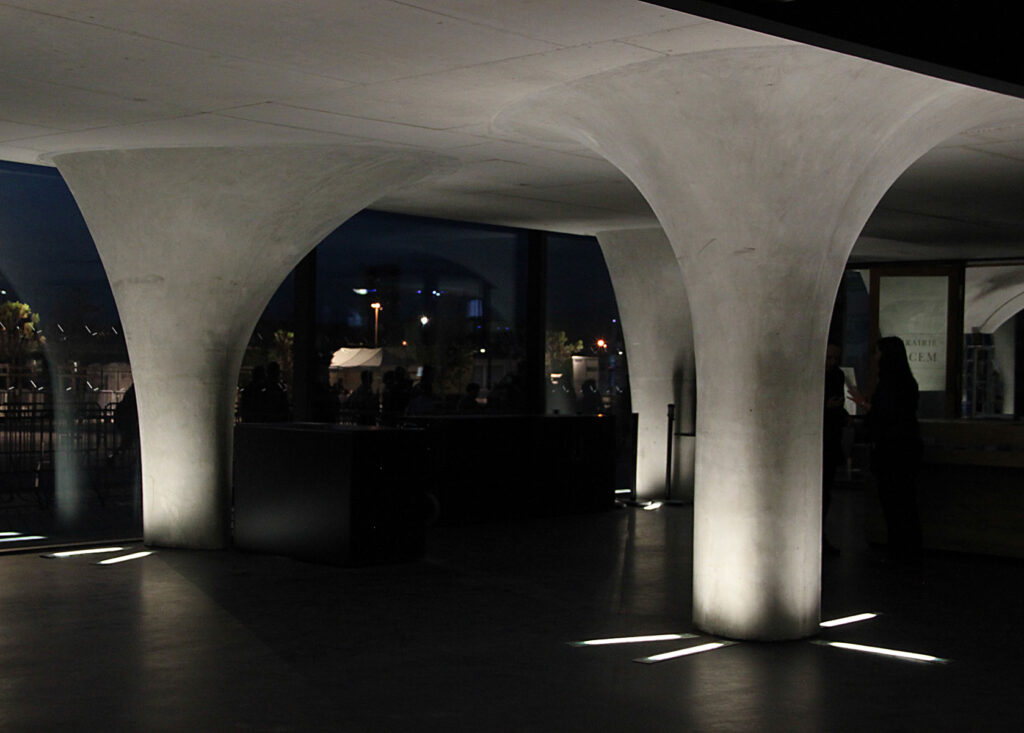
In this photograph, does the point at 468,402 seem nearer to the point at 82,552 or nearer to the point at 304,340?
the point at 304,340

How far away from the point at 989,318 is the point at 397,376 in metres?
11.7

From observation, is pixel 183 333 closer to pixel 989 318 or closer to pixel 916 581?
pixel 916 581

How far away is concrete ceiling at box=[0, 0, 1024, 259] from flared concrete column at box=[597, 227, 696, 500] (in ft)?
10.9

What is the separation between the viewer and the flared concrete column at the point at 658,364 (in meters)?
16.0

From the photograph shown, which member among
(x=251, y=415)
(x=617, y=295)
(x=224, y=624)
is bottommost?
(x=224, y=624)

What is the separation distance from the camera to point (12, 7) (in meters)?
6.30

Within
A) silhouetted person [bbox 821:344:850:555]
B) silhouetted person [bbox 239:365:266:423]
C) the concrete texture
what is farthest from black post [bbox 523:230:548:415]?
the concrete texture

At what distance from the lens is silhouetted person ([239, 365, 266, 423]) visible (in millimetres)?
14445

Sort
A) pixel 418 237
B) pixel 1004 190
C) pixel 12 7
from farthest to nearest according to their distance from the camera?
pixel 418 237 < pixel 1004 190 < pixel 12 7

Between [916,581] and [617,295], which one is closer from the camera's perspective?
[916,581]

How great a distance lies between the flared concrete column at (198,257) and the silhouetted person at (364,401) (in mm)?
4091

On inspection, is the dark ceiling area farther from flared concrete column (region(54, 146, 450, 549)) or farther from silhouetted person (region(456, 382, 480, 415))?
silhouetted person (region(456, 382, 480, 415))

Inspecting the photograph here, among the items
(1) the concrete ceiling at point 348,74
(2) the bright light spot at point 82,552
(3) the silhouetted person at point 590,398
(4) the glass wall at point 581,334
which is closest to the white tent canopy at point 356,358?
(4) the glass wall at point 581,334

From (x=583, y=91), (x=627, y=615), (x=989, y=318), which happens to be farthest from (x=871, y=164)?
(x=989, y=318)
